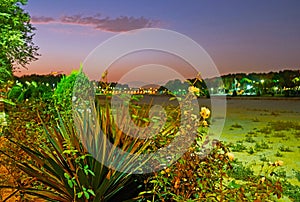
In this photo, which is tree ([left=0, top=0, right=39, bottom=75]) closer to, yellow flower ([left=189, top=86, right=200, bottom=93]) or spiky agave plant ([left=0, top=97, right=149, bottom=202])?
spiky agave plant ([left=0, top=97, right=149, bottom=202])

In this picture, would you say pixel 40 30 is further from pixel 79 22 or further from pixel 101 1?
pixel 101 1

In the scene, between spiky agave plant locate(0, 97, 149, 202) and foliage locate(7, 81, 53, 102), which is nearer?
spiky agave plant locate(0, 97, 149, 202)

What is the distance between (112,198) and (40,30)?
7637 millimetres

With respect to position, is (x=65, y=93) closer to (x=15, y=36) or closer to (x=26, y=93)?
(x=15, y=36)

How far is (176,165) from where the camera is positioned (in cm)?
227

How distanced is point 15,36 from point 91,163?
519 cm

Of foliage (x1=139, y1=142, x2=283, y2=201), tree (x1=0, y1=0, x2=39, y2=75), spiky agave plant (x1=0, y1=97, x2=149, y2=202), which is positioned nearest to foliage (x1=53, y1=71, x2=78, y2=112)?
tree (x1=0, y1=0, x2=39, y2=75)

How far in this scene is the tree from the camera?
6.94 m

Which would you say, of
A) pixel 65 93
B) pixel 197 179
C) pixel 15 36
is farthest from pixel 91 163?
pixel 15 36

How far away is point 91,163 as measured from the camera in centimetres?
242

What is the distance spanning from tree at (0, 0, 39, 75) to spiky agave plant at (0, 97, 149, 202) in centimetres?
484

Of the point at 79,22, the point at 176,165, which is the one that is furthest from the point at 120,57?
the point at 79,22

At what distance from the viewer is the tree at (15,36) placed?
6.94 m

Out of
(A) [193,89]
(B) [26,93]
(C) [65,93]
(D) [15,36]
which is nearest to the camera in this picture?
(A) [193,89]
